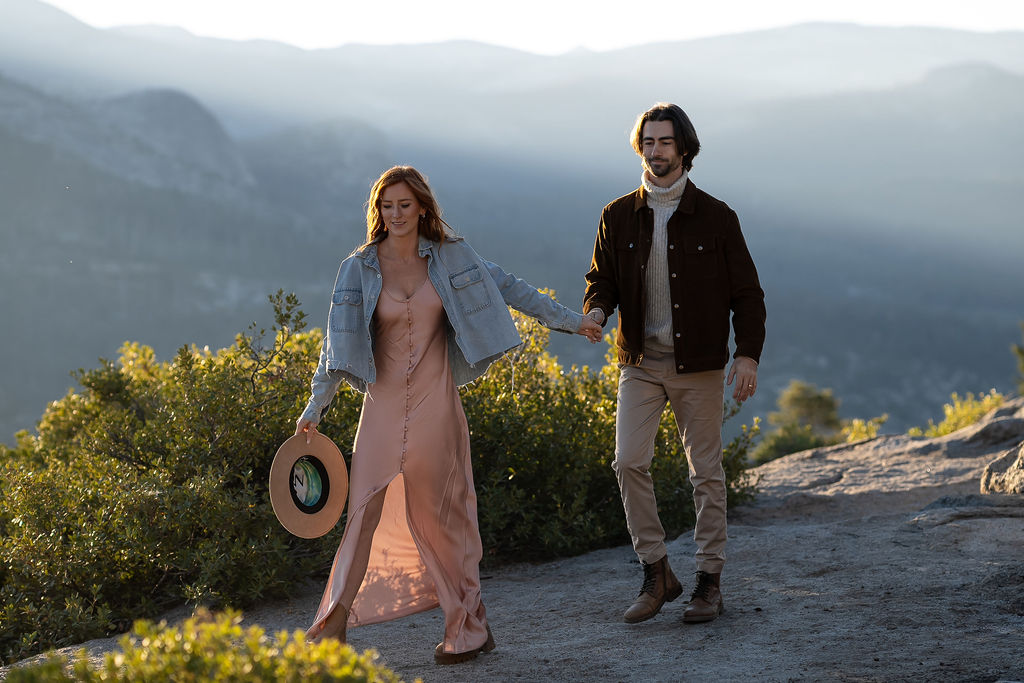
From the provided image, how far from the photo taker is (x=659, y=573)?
4492 millimetres

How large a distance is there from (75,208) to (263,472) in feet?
558

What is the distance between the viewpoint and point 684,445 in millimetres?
4430

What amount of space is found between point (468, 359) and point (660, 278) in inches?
39.2

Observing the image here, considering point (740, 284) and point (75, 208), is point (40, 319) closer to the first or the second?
point (75, 208)

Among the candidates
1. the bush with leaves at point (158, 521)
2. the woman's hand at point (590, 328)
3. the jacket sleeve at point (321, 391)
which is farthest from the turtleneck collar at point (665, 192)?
the bush with leaves at point (158, 521)

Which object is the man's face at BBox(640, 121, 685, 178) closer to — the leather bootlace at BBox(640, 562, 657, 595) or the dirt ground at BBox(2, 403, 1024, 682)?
the leather bootlace at BBox(640, 562, 657, 595)

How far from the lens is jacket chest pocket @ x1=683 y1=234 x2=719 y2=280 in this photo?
436 cm

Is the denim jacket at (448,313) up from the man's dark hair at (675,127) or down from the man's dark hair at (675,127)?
down

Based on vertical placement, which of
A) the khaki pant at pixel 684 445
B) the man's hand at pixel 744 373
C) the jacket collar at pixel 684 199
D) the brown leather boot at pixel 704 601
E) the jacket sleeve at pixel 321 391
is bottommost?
the brown leather boot at pixel 704 601

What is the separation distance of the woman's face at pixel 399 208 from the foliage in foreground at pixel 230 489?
1897 millimetres

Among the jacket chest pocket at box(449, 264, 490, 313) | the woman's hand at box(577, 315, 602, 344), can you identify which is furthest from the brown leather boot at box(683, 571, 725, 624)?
the jacket chest pocket at box(449, 264, 490, 313)

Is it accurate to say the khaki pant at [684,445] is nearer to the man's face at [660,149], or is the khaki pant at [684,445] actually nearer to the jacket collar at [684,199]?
the jacket collar at [684,199]

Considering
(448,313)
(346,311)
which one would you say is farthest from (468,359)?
(346,311)

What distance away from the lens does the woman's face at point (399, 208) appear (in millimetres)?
4000
